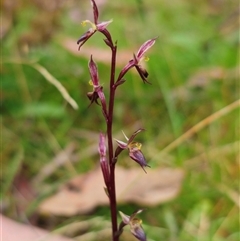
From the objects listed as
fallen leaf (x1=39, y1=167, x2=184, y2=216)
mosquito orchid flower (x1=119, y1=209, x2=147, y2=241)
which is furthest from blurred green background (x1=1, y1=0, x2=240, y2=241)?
mosquito orchid flower (x1=119, y1=209, x2=147, y2=241)

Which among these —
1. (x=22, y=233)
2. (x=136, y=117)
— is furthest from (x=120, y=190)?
(x=136, y=117)

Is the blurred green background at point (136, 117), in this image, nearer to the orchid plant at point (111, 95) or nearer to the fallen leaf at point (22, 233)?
the fallen leaf at point (22, 233)

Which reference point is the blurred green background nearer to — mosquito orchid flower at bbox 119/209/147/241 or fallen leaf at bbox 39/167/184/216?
fallen leaf at bbox 39/167/184/216

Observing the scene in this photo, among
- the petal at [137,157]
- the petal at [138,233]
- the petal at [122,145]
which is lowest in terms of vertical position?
the petal at [138,233]

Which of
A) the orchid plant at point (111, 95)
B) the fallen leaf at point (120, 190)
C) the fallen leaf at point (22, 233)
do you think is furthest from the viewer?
the fallen leaf at point (120, 190)

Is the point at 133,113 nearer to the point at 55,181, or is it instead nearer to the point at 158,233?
Answer: the point at 55,181

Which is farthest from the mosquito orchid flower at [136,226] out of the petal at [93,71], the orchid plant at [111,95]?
the petal at [93,71]

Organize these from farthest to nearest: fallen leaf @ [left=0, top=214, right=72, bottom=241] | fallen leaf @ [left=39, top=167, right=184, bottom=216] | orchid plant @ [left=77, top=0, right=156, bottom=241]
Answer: fallen leaf @ [left=39, top=167, right=184, bottom=216] < fallen leaf @ [left=0, top=214, right=72, bottom=241] < orchid plant @ [left=77, top=0, right=156, bottom=241]

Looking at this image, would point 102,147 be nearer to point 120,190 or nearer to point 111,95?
point 111,95
